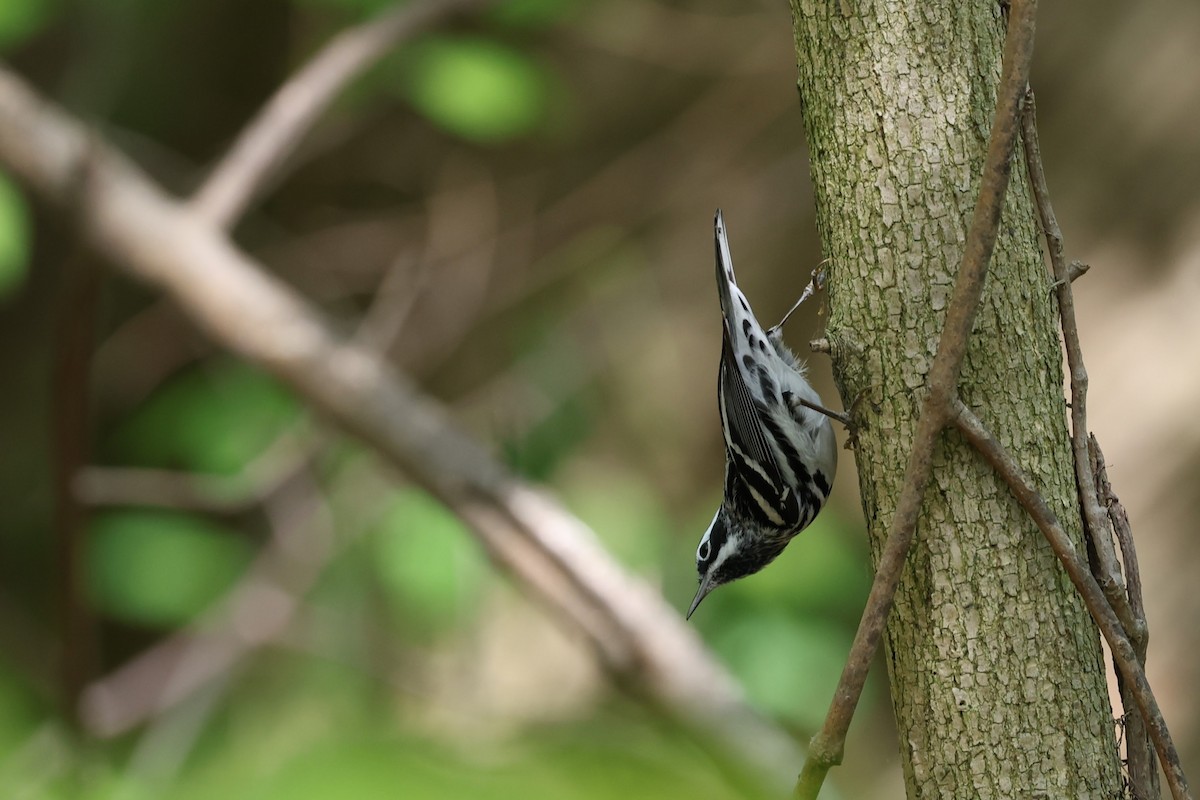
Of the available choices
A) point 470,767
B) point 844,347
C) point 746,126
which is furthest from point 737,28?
point 470,767

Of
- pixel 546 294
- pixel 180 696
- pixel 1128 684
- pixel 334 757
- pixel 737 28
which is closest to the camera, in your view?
pixel 334 757


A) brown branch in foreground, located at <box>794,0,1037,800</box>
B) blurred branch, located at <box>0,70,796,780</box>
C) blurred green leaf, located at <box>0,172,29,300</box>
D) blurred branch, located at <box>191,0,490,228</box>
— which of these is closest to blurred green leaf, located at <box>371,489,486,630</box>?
blurred branch, located at <box>0,70,796,780</box>

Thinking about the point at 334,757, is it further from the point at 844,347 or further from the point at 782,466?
the point at 782,466

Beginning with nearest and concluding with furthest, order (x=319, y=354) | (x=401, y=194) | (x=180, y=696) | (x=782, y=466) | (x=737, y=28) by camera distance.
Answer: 1. (x=782, y=466)
2. (x=319, y=354)
3. (x=180, y=696)
4. (x=737, y=28)
5. (x=401, y=194)

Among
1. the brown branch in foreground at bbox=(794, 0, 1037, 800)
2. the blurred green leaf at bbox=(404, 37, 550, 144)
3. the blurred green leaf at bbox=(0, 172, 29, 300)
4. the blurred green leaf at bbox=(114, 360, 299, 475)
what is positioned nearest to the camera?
the brown branch in foreground at bbox=(794, 0, 1037, 800)

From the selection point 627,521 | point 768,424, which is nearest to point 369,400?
point 627,521

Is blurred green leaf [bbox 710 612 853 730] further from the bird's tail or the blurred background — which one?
the bird's tail

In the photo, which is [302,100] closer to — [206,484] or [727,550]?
[206,484]

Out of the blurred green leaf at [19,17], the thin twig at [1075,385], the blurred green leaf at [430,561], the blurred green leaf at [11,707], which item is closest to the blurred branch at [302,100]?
the blurred green leaf at [19,17]
